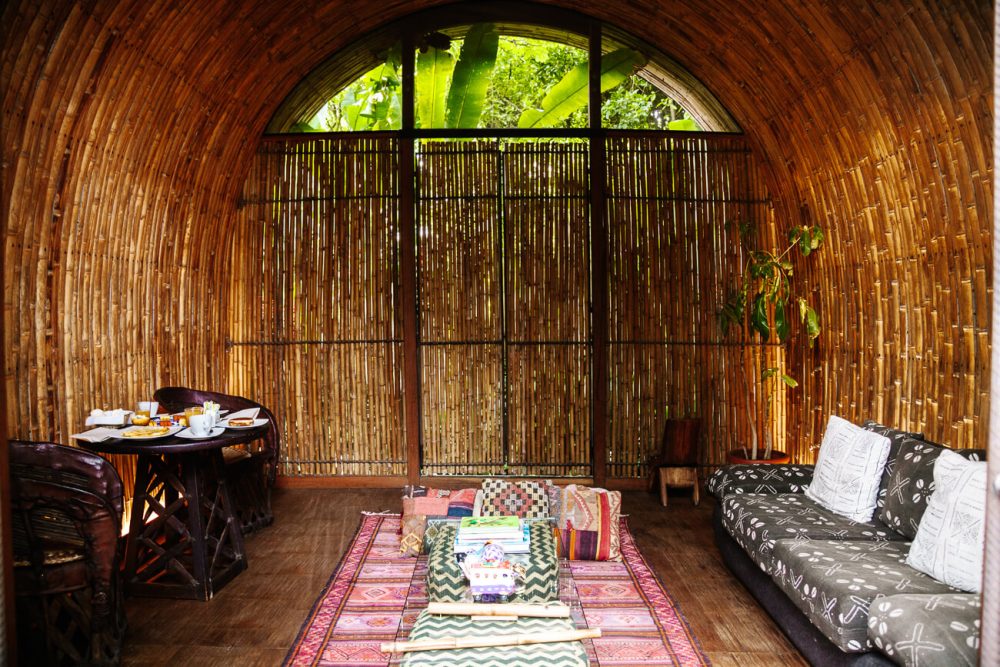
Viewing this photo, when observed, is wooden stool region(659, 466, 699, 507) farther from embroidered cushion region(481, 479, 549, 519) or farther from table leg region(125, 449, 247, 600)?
table leg region(125, 449, 247, 600)

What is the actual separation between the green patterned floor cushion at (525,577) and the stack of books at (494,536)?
5 cm

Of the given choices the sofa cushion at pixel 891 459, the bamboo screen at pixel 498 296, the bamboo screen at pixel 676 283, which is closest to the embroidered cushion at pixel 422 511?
the bamboo screen at pixel 498 296

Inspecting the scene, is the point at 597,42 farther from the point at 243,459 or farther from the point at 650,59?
the point at 243,459

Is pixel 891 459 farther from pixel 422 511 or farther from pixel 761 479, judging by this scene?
pixel 422 511

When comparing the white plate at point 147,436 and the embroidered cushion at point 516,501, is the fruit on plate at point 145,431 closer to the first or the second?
the white plate at point 147,436

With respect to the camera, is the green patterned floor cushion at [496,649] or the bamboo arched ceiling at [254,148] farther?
the bamboo arched ceiling at [254,148]

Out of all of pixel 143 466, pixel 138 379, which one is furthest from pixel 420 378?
pixel 143 466

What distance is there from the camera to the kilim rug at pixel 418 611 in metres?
3.09

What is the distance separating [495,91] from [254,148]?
157 inches

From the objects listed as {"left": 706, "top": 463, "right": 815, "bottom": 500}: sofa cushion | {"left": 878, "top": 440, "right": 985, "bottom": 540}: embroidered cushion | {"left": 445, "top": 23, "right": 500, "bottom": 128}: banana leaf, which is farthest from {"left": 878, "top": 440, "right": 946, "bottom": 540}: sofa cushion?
{"left": 445, "top": 23, "right": 500, "bottom": 128}: banana leaf

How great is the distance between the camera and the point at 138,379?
4652 mm

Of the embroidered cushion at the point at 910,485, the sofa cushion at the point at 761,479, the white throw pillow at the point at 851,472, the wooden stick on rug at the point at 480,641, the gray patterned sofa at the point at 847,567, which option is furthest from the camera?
the sofa cushion at the point at 761,479

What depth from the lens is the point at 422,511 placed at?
175 inches

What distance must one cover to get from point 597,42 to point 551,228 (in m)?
1.52
